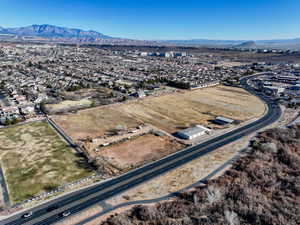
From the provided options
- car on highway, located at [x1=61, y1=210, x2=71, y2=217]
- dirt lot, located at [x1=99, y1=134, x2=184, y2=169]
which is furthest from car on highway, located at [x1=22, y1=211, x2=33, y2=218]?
dirt lot, located at [x1=99, y1=134, x2=184, y2=169]

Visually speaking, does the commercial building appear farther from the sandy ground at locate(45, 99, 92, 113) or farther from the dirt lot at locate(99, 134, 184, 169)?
the sandy ground at locate(45, 99, 92, 113)

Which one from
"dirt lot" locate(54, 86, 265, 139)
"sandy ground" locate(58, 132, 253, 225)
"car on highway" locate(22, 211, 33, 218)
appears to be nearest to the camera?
"car on highway" locate(22, 211, 33, 218)

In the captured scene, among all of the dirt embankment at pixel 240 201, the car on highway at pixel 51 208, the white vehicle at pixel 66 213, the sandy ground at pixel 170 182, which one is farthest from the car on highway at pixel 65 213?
the dirt embankment at pixel 240 201

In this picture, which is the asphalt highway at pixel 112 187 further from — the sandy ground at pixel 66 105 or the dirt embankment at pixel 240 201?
the sandy ground at pixel 66 105

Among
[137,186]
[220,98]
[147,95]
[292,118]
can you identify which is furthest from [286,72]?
[137,186]

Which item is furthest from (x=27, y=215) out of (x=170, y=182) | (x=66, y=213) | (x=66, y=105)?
(x=66, y=105)

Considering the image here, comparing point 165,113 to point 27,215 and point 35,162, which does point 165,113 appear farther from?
point 27,215
